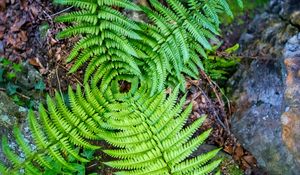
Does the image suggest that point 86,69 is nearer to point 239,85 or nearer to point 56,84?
point 56,84

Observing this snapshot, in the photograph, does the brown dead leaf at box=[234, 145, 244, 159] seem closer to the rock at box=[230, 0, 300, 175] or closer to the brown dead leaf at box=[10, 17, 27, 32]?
the rock at box=[230, 0, 300, 175]

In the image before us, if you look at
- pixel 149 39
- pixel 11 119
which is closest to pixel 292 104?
pixel 149 39

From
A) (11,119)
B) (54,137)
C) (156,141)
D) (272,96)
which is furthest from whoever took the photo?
(272,96)

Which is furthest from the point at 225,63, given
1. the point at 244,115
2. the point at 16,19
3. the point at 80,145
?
the point at 16,19

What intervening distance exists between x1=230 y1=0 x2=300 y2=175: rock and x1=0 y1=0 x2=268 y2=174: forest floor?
18 cm

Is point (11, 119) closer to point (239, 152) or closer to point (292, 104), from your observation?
point (239, 152)

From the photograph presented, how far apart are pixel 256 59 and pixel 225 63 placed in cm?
43

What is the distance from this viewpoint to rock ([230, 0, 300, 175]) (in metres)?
4.53

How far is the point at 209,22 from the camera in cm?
462

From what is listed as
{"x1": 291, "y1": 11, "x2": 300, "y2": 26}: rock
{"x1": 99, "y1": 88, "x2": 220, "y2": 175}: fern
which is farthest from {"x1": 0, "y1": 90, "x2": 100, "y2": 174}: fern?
{"x1": 291, "y1": 11, "x2": 300, "y2": 26}: rock

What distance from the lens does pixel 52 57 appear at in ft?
16.5

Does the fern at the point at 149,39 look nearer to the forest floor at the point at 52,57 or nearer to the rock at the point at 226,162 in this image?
the forest floor at the point at 52,57

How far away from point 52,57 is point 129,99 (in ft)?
3.90

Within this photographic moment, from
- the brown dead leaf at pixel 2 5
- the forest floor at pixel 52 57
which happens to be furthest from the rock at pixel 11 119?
the brown dead leaf at pixel 2 5
